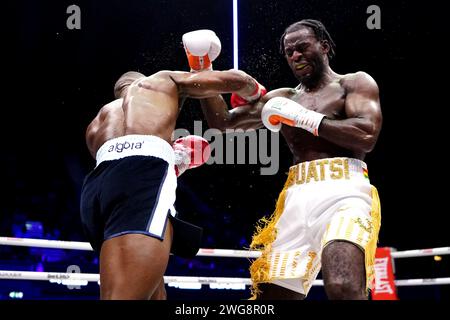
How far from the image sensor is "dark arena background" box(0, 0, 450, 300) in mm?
6652

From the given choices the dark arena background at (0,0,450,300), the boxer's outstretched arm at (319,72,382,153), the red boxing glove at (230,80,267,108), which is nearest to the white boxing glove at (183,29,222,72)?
the red boxing glove at (230,80,267,108)

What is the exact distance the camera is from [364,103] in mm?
2367

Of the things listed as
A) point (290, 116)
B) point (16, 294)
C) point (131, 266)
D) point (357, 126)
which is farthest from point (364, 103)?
point (16, 294)

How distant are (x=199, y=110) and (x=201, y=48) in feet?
16.3

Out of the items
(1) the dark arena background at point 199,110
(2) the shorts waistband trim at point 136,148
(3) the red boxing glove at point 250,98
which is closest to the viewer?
(2) the shorts waistband trim at point 136,148

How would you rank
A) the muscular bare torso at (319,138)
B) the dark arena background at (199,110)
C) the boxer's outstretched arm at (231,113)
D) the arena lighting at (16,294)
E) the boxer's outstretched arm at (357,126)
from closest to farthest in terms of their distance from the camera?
the boxer's outstretched arm at (357,126) < the muscular bare torso at (319,138) < the boxer's outstretched arm at (231,113) < the arena lighting at (16,294) < the dark arena background at (199,110)

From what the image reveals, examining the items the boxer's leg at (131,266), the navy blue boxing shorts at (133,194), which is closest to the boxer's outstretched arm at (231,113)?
the navy blue boxing shorts at (133,194)

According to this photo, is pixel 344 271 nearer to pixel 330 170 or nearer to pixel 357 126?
pixel 330 170

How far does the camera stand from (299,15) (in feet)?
21.4

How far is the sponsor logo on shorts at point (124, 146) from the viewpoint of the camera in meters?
1.95

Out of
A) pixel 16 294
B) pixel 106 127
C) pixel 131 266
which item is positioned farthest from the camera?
pixel 16 294

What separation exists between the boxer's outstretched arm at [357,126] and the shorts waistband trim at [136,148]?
2.24 ft

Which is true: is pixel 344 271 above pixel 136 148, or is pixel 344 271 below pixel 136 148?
below

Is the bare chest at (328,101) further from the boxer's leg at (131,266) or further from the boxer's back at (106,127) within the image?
the boxer's leg at (131,266)
